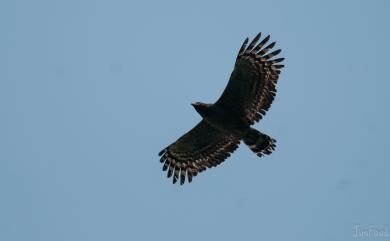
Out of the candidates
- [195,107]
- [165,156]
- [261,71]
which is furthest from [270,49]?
[165,156]

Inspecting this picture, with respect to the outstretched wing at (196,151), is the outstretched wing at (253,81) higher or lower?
higher

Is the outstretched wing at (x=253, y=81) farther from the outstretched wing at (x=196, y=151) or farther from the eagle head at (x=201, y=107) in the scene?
the outstretched wing at (x=196, y=151)

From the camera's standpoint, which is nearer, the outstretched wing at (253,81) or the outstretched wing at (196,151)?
the outstretched wing at (253,81)

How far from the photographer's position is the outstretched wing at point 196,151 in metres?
26.3

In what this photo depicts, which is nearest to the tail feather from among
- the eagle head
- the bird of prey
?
the bird of prey

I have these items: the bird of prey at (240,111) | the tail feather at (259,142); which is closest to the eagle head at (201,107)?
the bird of prey at (240,111)

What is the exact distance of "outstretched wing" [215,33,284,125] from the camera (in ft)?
81.9

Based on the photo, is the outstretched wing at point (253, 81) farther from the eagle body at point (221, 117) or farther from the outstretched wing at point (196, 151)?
the outstretched wing at point (196, 151)

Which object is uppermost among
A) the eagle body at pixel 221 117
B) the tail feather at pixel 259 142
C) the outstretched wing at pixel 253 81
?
the outstretched wing at pixel 253 81

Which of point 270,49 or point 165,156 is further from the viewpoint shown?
point 165,156

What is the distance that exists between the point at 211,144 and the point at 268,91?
2604mm

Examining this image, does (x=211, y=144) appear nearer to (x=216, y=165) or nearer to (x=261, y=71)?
(x=216, y=165)

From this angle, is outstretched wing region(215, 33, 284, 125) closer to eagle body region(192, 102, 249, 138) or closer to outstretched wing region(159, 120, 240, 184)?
eagle body region(192, 102, 249, 138)

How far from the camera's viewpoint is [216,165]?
26391 millimetres
